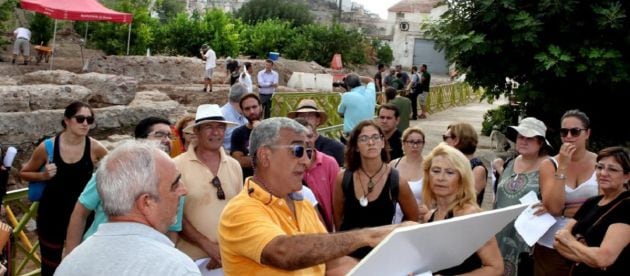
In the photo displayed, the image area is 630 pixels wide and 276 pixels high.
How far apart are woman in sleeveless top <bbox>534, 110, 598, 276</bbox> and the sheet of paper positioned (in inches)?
2.7

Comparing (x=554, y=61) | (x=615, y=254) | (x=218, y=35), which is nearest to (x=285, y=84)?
(x=218, y=35)

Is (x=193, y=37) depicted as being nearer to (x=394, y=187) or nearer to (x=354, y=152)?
(x=354, y=152)

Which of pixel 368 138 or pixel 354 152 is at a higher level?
pixel 368 138

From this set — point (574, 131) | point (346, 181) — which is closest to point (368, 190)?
point (346, 181)

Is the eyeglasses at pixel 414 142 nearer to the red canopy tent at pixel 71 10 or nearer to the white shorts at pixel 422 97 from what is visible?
the red canopy tent at pixel 71 10

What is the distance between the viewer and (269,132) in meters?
3.18

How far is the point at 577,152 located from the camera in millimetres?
5062

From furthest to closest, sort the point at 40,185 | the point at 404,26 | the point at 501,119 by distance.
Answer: the point at 404,26 → the point at 501,119 → the point at 40,185

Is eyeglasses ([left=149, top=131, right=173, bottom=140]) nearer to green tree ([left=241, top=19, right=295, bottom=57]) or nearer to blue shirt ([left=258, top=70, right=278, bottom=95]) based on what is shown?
blue shirt ([left=258, top=70, right=278, bottom=95])

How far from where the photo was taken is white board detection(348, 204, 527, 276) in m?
2.32

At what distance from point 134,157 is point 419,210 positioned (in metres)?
2.67

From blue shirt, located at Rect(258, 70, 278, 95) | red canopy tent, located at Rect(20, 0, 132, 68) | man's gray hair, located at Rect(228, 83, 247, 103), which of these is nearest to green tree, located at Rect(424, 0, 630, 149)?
man's gray hair, located at Rect(228, 83, 247, 103)

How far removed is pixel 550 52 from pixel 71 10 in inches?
529

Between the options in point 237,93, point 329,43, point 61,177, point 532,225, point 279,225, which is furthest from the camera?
point 329,43
